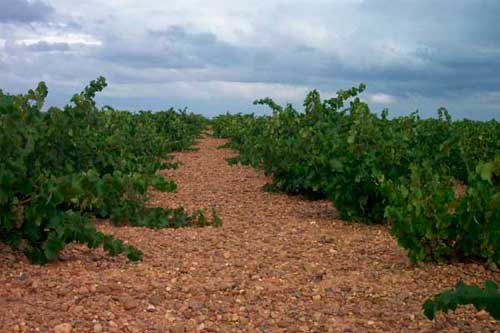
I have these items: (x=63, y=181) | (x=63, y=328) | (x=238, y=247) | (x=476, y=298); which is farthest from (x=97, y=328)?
(x=238, y=247)

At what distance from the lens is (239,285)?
17.2 ft

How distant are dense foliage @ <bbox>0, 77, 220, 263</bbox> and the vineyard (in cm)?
2

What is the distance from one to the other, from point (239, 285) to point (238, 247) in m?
1.26

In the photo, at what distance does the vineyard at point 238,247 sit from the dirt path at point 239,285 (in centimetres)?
1

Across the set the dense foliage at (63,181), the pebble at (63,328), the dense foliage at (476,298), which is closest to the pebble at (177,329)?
the pebble at (63,328)

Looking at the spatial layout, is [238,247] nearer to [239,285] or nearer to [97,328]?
[239,285]

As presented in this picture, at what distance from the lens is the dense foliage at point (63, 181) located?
5527 mm

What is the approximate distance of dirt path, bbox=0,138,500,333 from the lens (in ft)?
14.8

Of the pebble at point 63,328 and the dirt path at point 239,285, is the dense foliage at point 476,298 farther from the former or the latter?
the pebble at point 63,328

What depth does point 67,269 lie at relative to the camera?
547 cm

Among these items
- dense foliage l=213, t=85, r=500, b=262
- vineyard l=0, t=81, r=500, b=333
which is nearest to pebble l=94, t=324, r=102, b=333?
vineyard l=0, t=81, r=500, b=333

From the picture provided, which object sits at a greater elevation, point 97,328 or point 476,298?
point 476,298

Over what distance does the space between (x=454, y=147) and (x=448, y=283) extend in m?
6.48

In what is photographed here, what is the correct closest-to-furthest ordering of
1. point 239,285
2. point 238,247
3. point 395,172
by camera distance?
point 239,285 → point 238,247 → point 395,172
